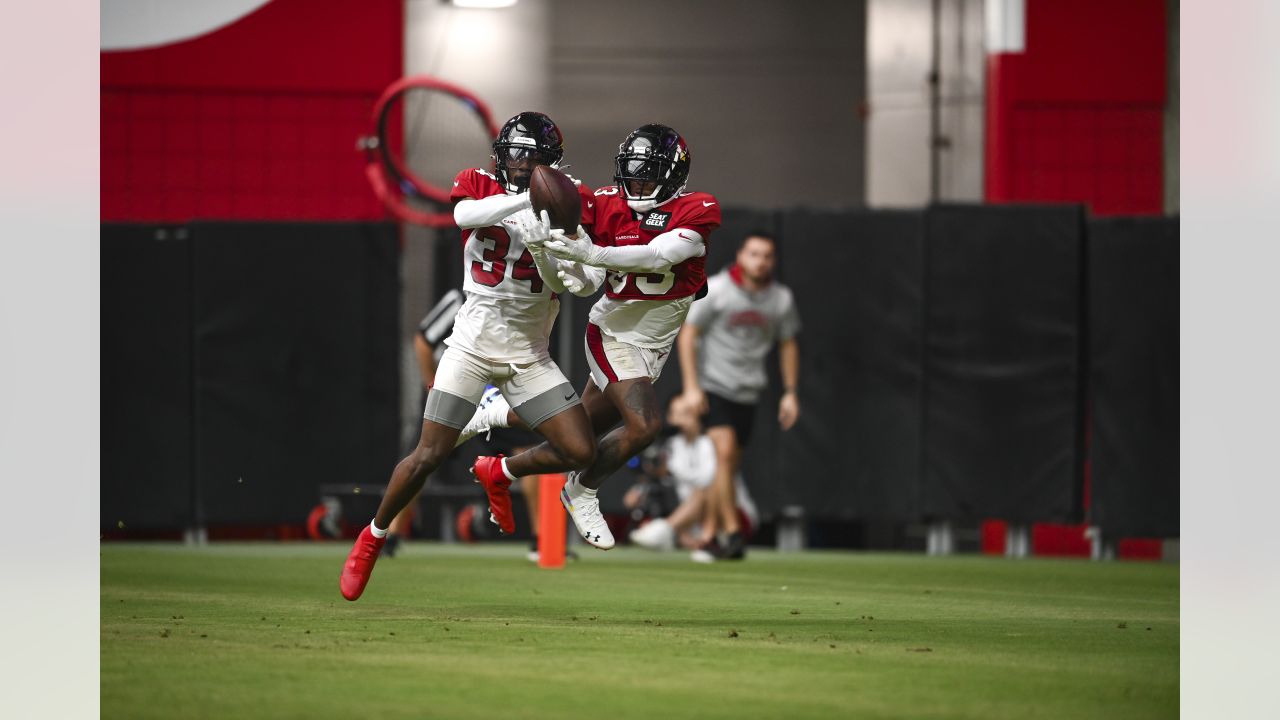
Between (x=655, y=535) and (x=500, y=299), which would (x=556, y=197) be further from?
(x=655, y=535)

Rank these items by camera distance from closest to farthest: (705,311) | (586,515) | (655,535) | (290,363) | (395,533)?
(586,515) → (395,533) → (705,311) → (655,535) → (290,363)

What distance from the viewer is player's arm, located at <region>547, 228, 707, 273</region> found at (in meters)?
6.20

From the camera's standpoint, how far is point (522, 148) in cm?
652

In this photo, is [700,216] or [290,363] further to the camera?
[290,363]

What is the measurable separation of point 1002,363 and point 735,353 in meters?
2.30

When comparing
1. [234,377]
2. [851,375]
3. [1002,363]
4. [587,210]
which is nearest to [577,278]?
[587,210]

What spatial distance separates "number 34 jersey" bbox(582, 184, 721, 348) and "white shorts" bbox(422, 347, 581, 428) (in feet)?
1.18

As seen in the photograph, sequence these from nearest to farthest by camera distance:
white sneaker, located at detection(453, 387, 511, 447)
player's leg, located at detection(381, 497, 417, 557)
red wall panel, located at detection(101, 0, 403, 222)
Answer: white sneaker, located at detection(453, 387, 511, 447)
player's leg, located at detection(381, 497, 417, 557)
red wall panel, located at detection(101, 0, 403, 222)

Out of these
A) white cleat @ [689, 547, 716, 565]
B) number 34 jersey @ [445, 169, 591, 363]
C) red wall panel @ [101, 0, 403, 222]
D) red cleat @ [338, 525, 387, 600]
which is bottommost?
white cleat @ [689, 547, 716, 565]

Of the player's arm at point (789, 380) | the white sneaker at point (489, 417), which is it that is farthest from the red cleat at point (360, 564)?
the player's arm at point (789, 380)

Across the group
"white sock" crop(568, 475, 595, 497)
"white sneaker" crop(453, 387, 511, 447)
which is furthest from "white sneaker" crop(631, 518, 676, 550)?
"white sock" crop(568, 475, 595, 497)

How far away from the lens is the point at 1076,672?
522 cm

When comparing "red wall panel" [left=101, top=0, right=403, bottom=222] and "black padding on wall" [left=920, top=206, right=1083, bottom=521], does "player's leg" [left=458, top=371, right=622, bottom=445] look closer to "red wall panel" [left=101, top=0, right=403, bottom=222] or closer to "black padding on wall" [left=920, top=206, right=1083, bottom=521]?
"black padding on wall" [left=920, top=206, right=1083, bottom=521]
